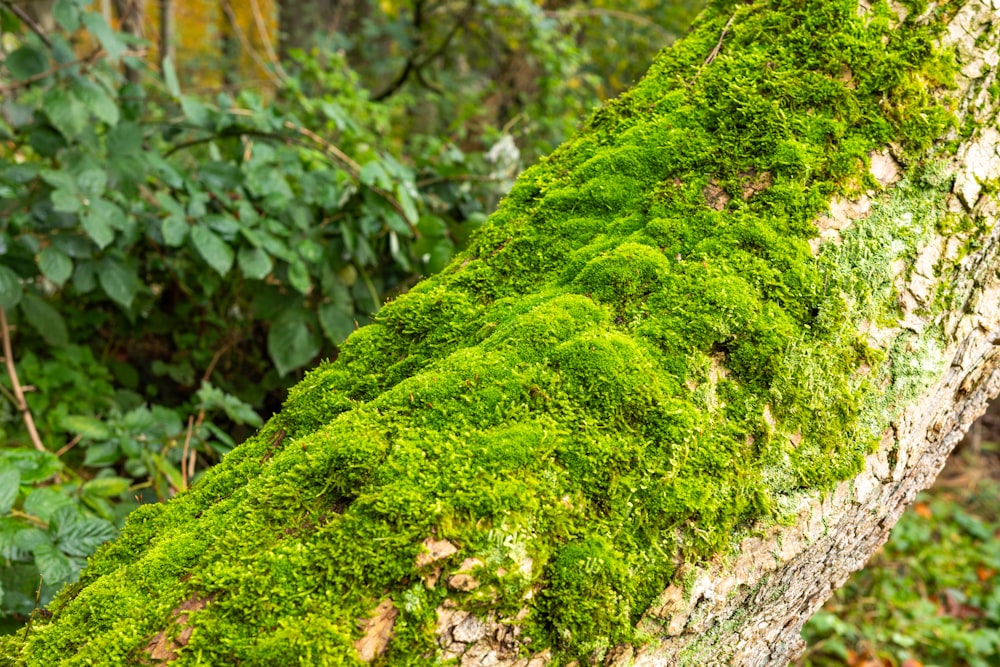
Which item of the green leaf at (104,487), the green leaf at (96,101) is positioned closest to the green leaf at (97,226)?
the green leaf at (96,101)

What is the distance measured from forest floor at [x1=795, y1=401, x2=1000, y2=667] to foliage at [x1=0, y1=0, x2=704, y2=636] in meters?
2.90

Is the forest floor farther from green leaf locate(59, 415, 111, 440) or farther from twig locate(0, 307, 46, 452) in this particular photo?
twig locate(0, 307, 46, 452)

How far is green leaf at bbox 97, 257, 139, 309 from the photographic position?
2.75 metres

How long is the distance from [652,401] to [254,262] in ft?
7.12

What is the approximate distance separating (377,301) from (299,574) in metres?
2.44

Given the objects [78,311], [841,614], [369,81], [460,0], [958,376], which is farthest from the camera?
[369,81]

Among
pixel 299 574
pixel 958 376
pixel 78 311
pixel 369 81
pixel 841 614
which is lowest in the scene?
pixel 841 614

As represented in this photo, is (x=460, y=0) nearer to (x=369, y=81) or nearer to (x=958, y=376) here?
(x=369, y=81)

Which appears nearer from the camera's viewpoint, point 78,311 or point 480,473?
point 480,473

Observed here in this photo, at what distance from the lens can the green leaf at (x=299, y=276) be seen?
2.87 m

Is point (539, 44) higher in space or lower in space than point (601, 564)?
higher

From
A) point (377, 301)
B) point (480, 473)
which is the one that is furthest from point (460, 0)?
point (480, 473)

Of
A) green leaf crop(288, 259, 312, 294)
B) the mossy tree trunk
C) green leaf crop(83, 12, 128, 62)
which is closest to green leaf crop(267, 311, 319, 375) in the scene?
green leaf crop(288, 259, 312, 294)

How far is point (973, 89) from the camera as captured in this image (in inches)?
51.3
